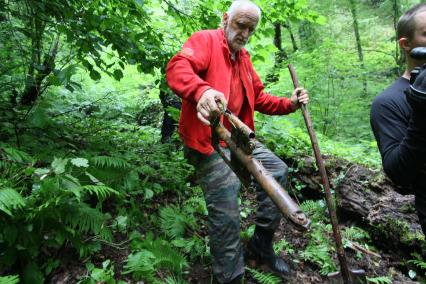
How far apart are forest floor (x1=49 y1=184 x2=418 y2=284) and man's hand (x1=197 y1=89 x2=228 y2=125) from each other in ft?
4.22

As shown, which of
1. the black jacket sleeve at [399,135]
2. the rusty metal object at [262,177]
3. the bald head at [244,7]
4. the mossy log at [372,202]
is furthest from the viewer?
the mossy log at [372,202]

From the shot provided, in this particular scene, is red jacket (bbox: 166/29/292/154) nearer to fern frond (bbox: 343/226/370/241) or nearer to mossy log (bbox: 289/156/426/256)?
fern frond (bbox: 343/226/370/241)

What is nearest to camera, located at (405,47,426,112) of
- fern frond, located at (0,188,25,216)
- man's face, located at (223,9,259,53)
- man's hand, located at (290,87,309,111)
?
man's face, located at (223,9,259,53)

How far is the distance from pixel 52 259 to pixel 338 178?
13.2ft

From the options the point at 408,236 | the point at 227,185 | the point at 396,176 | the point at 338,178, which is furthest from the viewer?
the point at 338,178

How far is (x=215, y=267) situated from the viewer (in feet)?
10.3

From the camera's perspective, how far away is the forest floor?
294 cm

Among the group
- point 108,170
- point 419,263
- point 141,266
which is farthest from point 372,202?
→ point 108,170

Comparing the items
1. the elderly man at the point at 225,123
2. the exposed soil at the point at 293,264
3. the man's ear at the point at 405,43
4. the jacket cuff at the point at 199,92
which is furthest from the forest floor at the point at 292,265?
the man's ear at the point at 405,43

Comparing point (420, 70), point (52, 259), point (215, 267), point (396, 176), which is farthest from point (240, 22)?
point (52, 259)

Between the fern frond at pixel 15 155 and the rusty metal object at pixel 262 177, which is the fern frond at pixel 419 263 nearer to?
the rusty metal object at pixel 262 177

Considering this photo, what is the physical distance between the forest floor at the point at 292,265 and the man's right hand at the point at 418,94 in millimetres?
1516

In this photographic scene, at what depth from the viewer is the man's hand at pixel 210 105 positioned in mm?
2367

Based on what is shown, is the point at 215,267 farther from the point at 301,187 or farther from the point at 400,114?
the point at 301,187
